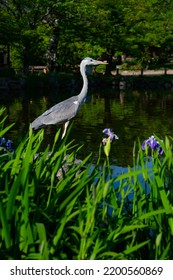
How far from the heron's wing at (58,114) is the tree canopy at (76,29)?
22.7 meters

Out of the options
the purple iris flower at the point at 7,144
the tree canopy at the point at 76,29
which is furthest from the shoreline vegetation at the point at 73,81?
the purple iris flower at the point at 7,144

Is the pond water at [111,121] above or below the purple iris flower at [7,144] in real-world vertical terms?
below

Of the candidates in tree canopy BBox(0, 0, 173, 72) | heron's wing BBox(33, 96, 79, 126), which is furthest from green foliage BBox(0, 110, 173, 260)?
tree canopy BBox(0, 0, 173, 72)

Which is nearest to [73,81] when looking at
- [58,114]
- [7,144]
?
[58,114]

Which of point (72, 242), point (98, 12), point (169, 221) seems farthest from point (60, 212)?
point (98, 12)

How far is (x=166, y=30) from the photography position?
4262 centimetres

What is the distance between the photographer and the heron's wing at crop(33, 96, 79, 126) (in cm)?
806

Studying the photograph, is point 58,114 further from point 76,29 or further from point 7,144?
point 76,29

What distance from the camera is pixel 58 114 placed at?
8.12m

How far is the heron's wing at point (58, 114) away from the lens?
26.5 ft

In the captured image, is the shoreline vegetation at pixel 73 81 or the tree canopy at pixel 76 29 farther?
the tree canopy at pixel 76 29

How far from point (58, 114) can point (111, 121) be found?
29.1 ft

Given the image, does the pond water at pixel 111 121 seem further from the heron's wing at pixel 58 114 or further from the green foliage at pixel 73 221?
the green foliage at pixel 73 221

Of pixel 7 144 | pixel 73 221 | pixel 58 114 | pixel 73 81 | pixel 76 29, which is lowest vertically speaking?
pixel 73 81
